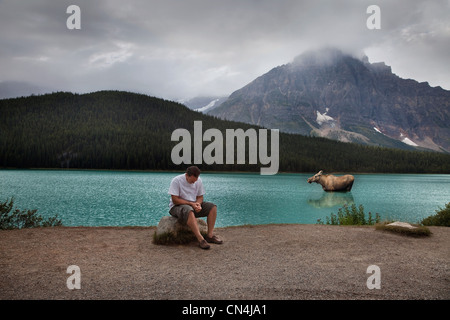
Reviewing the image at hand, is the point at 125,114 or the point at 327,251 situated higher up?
the point at 125,114

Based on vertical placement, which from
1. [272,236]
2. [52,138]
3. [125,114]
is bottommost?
[272,236]

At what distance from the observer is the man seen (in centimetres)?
897

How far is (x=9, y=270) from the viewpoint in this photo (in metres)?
6.52

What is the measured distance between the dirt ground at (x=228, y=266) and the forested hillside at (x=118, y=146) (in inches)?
4541

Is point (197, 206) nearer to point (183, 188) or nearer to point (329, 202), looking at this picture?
point (183, 188)

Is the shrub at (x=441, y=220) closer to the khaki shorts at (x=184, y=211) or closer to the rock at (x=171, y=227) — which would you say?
the khaki shorts at (x=184, y=211)

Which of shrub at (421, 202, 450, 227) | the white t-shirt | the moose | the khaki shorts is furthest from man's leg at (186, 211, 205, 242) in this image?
the moose

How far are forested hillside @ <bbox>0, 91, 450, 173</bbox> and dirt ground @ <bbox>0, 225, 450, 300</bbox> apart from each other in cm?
11534

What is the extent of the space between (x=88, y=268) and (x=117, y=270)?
67 centimetres

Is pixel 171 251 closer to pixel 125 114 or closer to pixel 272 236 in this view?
pixel 272 236

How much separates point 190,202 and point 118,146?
425ft

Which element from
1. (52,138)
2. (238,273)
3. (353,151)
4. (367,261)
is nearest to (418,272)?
(367,261)

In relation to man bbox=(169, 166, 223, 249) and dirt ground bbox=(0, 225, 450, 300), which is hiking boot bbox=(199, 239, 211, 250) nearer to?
man bbox=(169, 166, 223, 249)

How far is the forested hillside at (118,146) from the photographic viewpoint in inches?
4855
